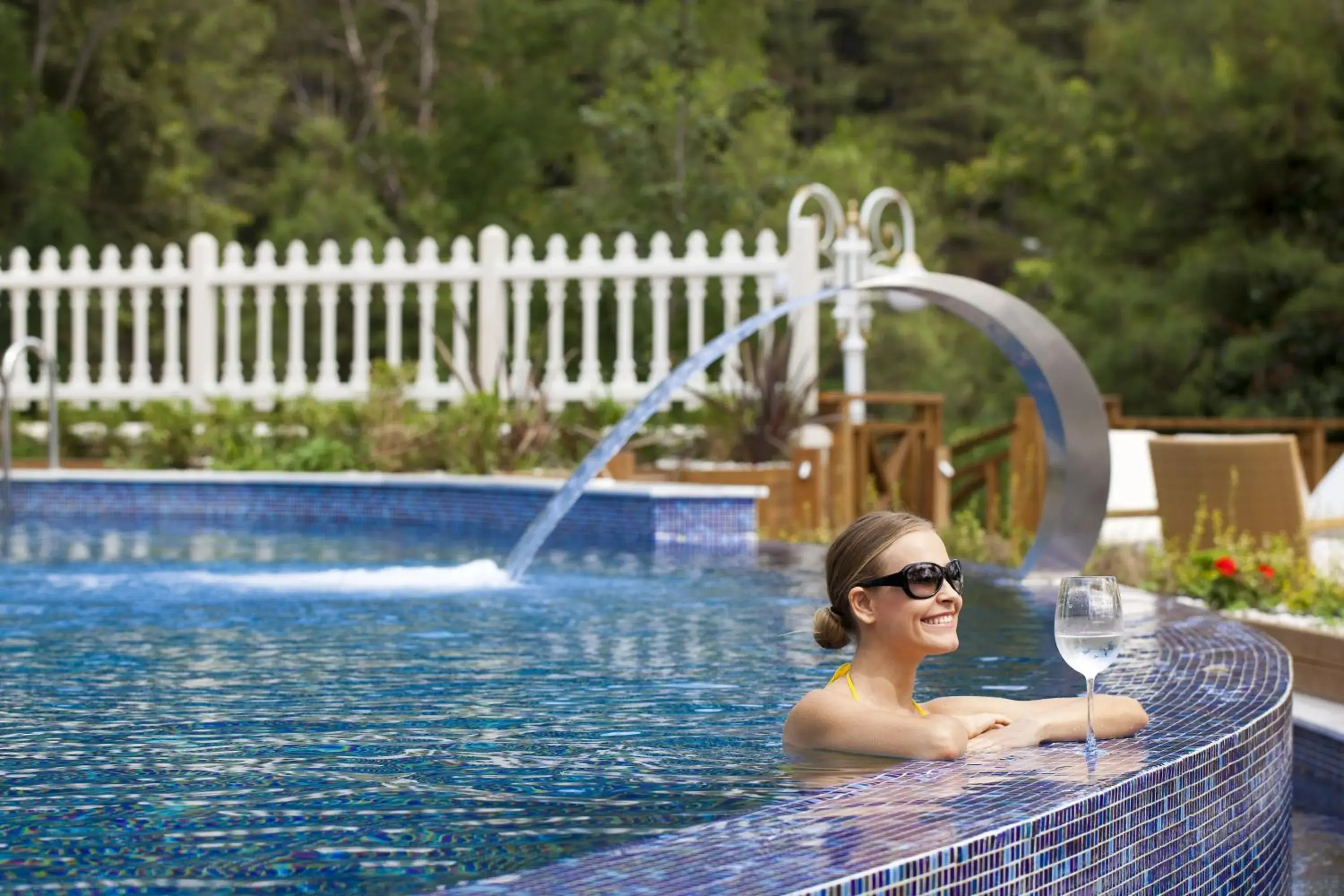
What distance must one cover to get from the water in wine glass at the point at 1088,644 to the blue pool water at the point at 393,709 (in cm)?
48

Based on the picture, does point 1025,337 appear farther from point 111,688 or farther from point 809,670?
point 111,688

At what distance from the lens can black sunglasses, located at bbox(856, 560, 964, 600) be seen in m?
3.08

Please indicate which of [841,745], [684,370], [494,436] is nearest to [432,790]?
[841,745]

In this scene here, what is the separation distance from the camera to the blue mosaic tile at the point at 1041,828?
2.22 meters

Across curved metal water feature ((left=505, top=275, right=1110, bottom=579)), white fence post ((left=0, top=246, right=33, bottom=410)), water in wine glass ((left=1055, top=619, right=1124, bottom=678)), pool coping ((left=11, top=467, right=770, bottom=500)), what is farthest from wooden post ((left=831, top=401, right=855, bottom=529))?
white fence post ((left=0, top=246, right=33, bottom=410))

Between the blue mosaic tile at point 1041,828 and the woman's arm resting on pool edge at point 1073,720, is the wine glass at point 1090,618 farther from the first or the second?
the woman's arm resting on pool edge at point 1073,720

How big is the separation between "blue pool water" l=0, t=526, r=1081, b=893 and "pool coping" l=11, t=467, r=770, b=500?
117 centimetres

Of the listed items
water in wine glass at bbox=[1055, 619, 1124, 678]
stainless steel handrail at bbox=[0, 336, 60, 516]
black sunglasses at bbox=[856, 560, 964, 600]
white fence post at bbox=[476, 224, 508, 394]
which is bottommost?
water in wine glass at bbox=[1055, 619, 1124, 678]

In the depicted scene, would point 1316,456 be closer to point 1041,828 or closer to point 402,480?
point 402,480

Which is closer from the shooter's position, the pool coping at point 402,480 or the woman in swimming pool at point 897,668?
the woman in swimming pool at point 897,668

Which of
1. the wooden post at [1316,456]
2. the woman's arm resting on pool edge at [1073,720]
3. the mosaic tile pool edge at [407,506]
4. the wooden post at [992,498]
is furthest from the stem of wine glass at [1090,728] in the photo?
the wooden post at [1316,456]

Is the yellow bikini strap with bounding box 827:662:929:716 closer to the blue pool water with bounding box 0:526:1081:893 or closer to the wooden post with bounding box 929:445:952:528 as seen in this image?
the blue pool water with bounding box 0:526:1081:893

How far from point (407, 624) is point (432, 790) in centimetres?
254

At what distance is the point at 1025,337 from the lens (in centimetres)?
566
